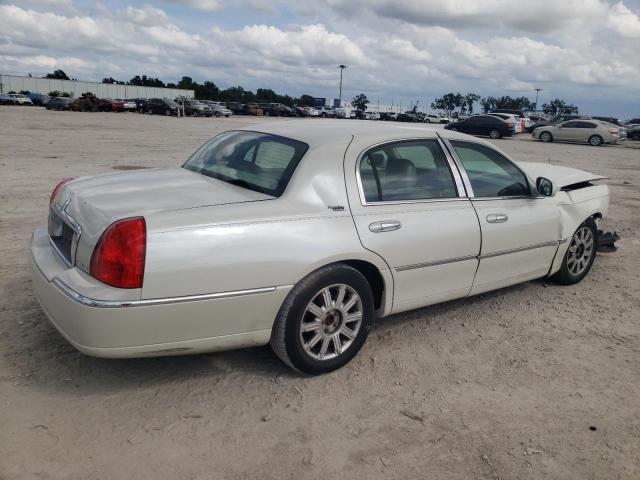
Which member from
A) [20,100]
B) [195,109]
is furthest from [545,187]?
[20,100]

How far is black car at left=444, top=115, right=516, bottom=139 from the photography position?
107ft

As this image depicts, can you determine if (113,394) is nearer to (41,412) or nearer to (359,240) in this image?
(41,412)

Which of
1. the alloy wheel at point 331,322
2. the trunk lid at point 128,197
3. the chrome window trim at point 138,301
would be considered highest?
the trunk lid at point 128,197

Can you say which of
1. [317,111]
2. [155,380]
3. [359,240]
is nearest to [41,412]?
[155,380]

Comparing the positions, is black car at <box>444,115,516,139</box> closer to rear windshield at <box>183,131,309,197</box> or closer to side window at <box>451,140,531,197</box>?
side window at <box>451,140,531,197</box>

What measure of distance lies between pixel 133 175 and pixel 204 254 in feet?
4.36

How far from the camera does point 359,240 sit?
339 centimetres

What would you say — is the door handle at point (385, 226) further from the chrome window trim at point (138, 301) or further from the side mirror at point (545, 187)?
Result: the side mirror at point (545, 187)

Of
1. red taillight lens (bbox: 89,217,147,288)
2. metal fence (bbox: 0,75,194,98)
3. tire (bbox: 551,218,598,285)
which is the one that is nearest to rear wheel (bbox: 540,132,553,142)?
tire (bbox: 551,218,598,285)

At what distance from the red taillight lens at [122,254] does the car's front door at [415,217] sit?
1.31 metres

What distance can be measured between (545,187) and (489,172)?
1.79 ft

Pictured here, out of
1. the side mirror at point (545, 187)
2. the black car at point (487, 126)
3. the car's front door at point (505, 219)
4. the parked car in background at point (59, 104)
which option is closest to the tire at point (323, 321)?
the car's front door at point (505, 219)

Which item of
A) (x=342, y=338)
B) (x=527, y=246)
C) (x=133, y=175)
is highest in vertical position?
(x=133, y=175)

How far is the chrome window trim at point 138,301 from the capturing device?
108 inches
